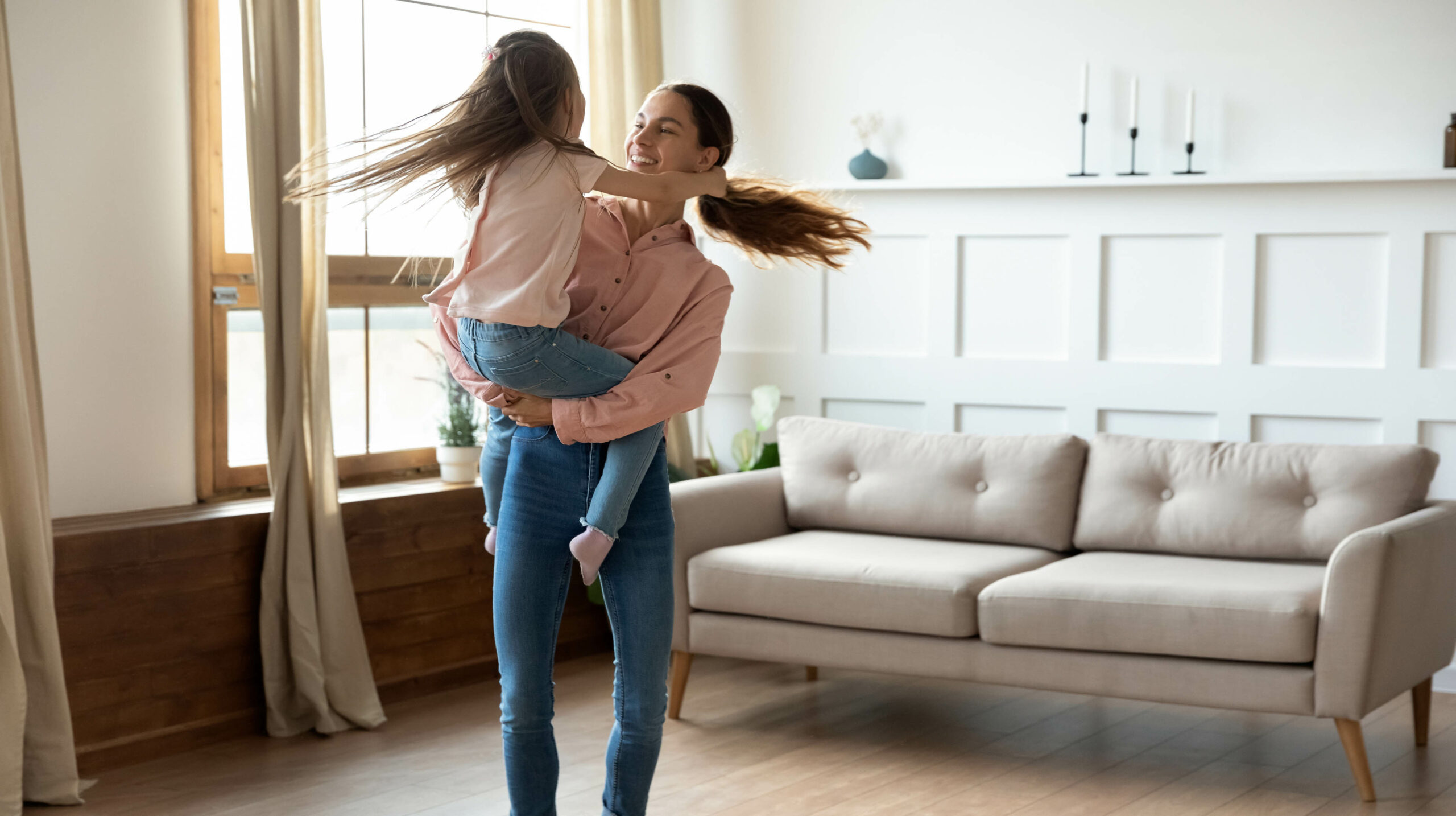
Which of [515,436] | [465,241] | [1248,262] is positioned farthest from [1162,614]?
[465,241]

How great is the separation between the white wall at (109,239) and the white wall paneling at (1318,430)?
3053mm

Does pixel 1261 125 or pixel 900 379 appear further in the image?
pixel 900 379

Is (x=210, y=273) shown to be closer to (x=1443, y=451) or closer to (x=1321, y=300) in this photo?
(x=1321, y=300)

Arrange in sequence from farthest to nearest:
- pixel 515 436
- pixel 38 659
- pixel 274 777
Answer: pixel 274 777, pixel 38 659, pixel 515 436

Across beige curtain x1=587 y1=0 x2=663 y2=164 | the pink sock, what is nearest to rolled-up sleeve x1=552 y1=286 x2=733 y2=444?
the pink sock

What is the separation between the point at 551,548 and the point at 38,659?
5.19 feet

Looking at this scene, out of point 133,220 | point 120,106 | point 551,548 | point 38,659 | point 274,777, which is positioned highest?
point 120,106

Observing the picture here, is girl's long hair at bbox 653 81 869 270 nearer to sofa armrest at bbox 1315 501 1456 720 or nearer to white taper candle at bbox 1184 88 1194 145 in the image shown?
sofa armrest at bbox 1315 501 1456 720

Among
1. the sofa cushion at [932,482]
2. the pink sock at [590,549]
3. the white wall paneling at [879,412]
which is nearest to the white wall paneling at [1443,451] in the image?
the sofa cushion at [932,482]

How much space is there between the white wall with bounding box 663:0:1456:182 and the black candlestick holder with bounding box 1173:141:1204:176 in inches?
1.3

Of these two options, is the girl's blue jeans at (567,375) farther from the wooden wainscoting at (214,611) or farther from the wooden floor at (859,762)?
the wooden wainscoting at (214,611)

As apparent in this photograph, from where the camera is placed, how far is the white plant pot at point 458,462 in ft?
13.8

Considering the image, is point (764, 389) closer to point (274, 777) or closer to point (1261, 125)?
point (1261, 125)

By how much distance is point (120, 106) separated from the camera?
3.48 meters
